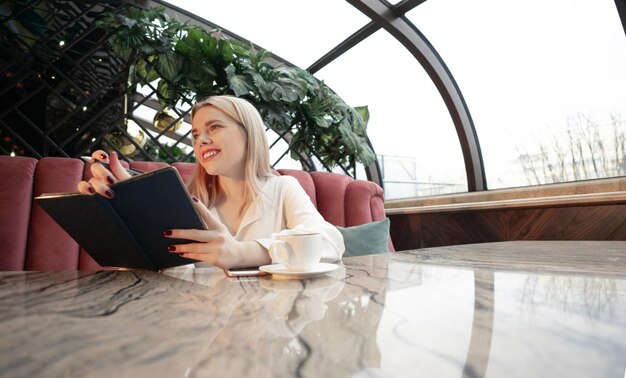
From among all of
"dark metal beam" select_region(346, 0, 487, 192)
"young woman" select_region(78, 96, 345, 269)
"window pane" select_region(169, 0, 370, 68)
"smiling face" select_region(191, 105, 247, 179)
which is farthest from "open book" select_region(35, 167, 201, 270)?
"window pane" select_region(169, 0, 370, 68)

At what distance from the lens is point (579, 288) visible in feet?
1.70

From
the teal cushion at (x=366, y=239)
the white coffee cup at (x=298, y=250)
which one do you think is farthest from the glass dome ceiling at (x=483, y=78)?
the white coffee cup at (x=298, y=250)

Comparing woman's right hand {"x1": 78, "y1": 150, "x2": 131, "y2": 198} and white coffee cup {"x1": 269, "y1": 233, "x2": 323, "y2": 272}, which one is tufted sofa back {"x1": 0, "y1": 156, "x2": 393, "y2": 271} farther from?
white coffee cup {"x1": 269, "y1": 233, "x2": 323, "y2": 272}

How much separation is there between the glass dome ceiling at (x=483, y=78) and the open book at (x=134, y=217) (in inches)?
115

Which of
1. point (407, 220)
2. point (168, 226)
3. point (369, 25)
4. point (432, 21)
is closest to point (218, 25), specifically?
point (369, 25)

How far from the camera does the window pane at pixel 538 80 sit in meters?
2.54

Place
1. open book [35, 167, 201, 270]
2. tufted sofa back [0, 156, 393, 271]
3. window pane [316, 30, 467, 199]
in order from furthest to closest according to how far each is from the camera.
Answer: window pane [316, 30, 467, 199], tufted sofa back [0, 156, 393, 271], open book [35, 167, 201, 270]

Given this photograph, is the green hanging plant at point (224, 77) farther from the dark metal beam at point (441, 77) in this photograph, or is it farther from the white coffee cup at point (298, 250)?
the white coffee cup at point (298, 250)

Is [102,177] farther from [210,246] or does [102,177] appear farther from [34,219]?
[34,219]

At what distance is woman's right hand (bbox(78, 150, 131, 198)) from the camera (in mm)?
696

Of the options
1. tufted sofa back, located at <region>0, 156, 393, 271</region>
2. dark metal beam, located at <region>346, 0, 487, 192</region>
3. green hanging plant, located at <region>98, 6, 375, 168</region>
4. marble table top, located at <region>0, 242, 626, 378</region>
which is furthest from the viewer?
dark metal beam, located at <region>346, 0, 487, 192</region>

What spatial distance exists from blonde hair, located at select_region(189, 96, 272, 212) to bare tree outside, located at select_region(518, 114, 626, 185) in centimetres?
248

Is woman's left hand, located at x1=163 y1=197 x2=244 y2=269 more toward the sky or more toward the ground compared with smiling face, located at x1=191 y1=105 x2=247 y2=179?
more toward the ground

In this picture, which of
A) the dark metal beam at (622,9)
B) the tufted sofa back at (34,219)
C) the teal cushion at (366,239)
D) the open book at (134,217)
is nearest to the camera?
the open book at (134,217)
